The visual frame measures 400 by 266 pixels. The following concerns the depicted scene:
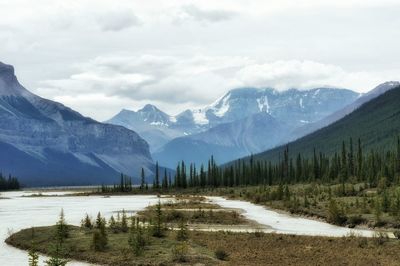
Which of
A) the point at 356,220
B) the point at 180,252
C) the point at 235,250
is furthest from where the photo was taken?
the point at 356,220

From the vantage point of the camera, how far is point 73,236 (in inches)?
2130

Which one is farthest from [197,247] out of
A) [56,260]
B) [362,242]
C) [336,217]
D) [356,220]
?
[336,217]

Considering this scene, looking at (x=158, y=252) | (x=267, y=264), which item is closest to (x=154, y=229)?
(x=158, y=252)

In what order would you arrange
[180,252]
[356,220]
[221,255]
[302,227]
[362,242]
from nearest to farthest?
1. [180,252]
2. [221,255]
3. [362,242]
4. [302,227]
5. [356,220]

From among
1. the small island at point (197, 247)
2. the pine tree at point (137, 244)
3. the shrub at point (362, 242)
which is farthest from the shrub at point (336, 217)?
the pine tree at point (137, 244)

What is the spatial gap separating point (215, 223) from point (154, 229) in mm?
20902

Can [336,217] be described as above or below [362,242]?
above

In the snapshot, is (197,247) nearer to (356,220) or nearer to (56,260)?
(56,260)

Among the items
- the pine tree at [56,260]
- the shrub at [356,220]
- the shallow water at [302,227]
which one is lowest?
the shallow water at [302,227]

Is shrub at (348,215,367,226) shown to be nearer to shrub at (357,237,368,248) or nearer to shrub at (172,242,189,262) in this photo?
shrub at (357,237,368,248)

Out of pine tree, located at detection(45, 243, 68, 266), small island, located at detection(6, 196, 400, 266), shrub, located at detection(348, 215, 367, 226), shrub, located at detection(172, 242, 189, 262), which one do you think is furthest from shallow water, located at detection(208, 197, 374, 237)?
pine tree, located at detection(45, 243, 68, 266)

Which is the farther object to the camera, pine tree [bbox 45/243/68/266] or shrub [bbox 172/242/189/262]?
shrub [bbox 172/242/189/262]

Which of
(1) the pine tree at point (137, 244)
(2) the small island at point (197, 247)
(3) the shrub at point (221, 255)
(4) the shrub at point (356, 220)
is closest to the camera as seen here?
(2) the small island at point (197, 247)

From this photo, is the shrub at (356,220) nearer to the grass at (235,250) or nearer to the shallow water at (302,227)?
the shallow water at (302,227)
